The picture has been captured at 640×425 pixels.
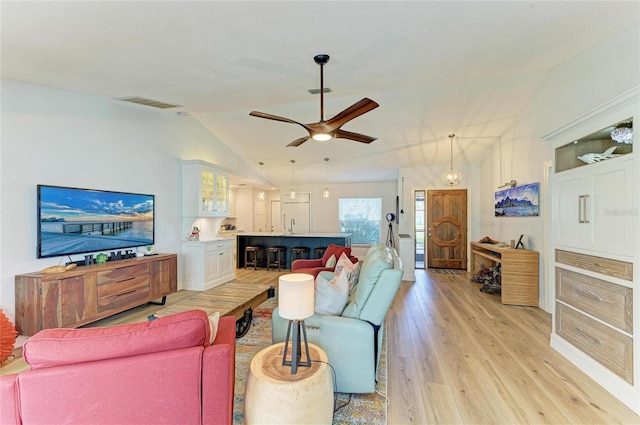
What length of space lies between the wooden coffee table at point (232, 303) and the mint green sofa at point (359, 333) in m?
1.14

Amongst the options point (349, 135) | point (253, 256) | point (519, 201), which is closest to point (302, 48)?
point (349, 135)

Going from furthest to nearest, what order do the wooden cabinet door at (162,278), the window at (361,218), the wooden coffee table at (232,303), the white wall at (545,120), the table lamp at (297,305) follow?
the window at (361,218) → the wooden cabinet door at (162,278) → the wooden coffee table at (232,303) → the white wall at (545,120) → the table lamp at (297,305)

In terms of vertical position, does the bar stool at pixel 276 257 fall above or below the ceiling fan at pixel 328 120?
below

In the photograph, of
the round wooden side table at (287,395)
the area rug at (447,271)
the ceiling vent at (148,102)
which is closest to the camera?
the round wooden side table at (287,395)

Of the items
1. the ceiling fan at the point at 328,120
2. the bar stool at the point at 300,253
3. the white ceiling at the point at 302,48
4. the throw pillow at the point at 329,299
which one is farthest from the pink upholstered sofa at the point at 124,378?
the bar stool at the point at 300,253

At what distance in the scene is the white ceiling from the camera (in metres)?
2.10

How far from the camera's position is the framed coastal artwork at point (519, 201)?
431 centimetres

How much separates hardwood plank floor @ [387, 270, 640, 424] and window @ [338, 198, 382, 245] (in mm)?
4626

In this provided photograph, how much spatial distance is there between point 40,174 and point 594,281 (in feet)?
18.8

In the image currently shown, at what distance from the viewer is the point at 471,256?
21.4ft

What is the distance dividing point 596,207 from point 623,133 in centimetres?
62

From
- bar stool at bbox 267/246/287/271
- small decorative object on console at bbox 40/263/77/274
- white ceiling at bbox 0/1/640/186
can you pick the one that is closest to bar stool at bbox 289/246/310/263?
bar stool at bbox 267/246/287/271

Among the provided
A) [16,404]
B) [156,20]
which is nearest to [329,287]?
[16,404]

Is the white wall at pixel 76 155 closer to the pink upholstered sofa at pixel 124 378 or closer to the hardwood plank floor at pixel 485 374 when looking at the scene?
the pink upholstered sofa at pixel 124 378
